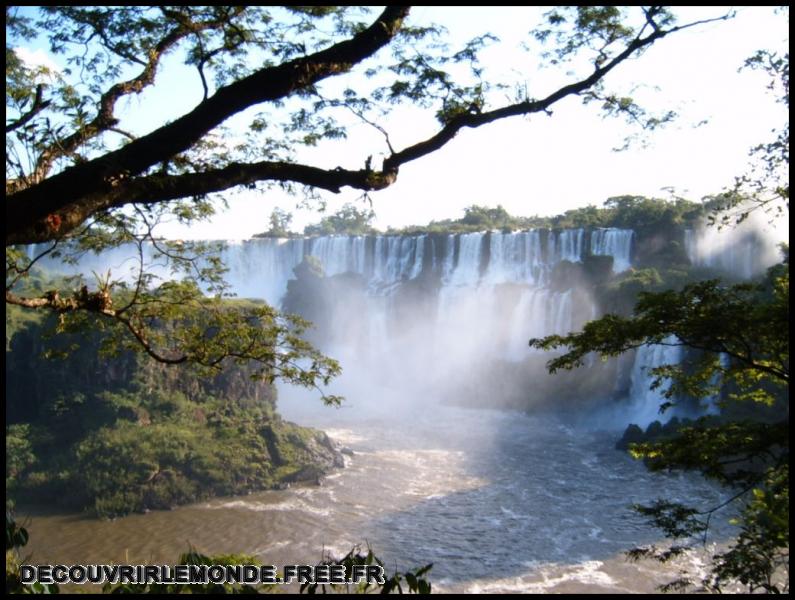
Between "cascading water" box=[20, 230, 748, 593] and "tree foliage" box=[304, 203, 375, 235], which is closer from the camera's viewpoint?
"cascading water" box=[20, 230, 748, 593]

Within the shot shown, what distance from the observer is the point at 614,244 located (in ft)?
108

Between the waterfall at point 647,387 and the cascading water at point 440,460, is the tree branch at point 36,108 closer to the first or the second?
the cascading water at point 440,460

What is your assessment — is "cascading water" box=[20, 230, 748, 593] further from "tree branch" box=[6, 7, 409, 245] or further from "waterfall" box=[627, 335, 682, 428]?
"tree branch" box=[6, 7, 409, 245]

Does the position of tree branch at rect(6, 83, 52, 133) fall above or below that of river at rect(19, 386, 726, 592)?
above

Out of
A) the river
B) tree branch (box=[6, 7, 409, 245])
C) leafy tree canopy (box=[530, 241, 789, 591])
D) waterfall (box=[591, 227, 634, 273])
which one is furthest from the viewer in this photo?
waterfall (box=[591, 227, 634, 273])

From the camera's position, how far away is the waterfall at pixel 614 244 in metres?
32.8

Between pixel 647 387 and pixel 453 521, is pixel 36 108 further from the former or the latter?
pixel 647 387

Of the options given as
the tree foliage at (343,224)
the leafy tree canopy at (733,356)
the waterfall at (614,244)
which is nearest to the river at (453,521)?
the leafy tree canopy at (733,356)

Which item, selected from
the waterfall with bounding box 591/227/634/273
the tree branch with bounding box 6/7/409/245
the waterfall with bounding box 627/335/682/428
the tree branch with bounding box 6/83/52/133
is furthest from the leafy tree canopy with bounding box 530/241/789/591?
the waterfall with bounding box 591/227/634/273

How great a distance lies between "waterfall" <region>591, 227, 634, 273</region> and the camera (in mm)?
32812

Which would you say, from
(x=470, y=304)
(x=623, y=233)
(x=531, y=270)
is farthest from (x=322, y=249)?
(x=623, y=233)

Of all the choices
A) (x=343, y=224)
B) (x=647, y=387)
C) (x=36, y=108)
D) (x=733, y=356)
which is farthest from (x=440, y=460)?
(x=343, y=224)

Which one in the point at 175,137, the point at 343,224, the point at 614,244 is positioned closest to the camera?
the point at 175,137

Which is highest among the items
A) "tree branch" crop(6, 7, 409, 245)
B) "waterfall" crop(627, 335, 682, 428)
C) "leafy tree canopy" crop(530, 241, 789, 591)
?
"tree branch" crop(6, 7, 409, 245)
